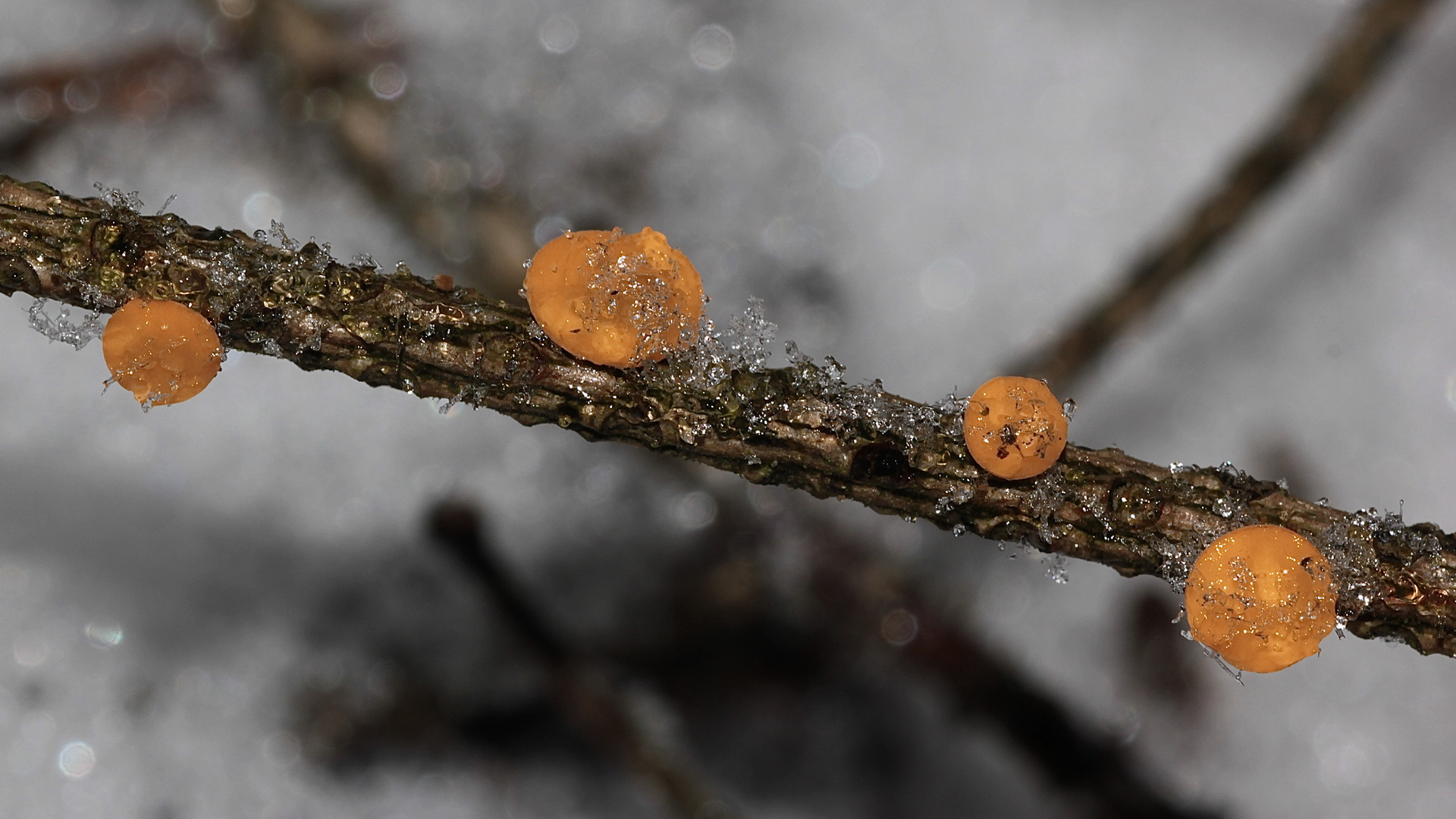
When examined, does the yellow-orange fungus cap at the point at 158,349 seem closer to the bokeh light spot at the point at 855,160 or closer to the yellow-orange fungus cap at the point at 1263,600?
the yellow-orange fungus cap at the point at 1263,600

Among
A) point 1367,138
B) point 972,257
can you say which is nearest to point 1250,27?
point 1367,138

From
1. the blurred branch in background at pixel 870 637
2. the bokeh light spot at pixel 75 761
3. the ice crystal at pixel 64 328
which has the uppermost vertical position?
the blurred branch in background at pixel 870 637

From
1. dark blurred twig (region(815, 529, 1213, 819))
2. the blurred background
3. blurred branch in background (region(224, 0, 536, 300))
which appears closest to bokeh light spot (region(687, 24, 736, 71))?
the blurred background

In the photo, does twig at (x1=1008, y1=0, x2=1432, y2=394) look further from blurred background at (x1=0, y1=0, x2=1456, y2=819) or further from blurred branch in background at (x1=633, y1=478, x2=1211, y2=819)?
blurred branch in background at (x1=633, y1=478, x2=1211, y2=819)

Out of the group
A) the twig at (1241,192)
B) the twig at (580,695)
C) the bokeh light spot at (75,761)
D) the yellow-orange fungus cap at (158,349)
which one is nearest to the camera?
the yellow-orange fungus cap at (158,349)

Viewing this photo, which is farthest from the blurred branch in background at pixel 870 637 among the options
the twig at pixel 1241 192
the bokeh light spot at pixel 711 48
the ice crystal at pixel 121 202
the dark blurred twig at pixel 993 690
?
the ice crystal at pixel 121 202

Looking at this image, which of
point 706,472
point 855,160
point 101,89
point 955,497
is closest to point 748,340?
point 955,497

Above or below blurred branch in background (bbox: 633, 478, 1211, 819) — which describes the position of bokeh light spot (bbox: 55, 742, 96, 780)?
below

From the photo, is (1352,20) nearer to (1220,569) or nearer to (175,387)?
(1220,569)
